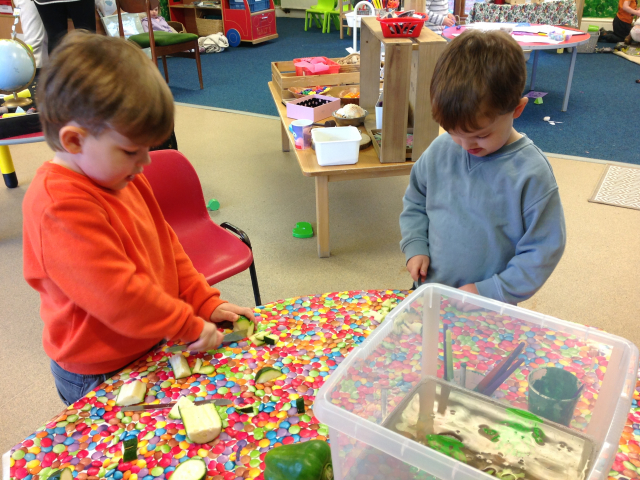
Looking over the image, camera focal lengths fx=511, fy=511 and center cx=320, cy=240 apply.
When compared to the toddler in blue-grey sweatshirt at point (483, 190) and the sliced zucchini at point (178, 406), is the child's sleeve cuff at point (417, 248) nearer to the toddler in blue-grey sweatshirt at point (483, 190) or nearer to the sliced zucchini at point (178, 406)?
the toddler in blue-grey sweatshirt at point (483, 190)

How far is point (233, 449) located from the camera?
0.69 m

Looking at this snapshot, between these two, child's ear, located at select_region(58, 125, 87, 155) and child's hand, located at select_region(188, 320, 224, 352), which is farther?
child's hand, located at select_region(188, 320, 224, 352)

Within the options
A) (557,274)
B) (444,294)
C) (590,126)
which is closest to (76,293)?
(444,294)

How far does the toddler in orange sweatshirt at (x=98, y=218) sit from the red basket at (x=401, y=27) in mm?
1282

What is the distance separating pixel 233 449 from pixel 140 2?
464 cm

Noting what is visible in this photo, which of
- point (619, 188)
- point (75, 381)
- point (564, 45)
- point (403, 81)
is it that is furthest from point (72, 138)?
point (564, 45)

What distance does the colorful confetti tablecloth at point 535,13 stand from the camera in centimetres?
474

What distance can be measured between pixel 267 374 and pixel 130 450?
224 millimetres

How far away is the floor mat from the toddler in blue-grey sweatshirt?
2134 mm

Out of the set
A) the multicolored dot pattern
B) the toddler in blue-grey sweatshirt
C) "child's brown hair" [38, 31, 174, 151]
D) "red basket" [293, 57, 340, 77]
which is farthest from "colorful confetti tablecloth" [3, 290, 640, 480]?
"red basket" [293, 57, 340, 77]

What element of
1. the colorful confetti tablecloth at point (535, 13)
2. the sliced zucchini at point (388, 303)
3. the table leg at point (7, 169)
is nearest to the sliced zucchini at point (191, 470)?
the sliced zucchini at point (388, 303)

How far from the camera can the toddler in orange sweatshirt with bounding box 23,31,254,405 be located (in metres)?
0.69

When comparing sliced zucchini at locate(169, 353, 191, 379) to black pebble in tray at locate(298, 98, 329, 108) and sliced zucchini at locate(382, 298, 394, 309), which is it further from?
black pebble in tray at locate(298, 98, 329, 108)

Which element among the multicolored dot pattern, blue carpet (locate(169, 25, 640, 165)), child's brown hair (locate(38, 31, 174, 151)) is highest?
child's brown hair (locate(38, 31, 174, 151))
